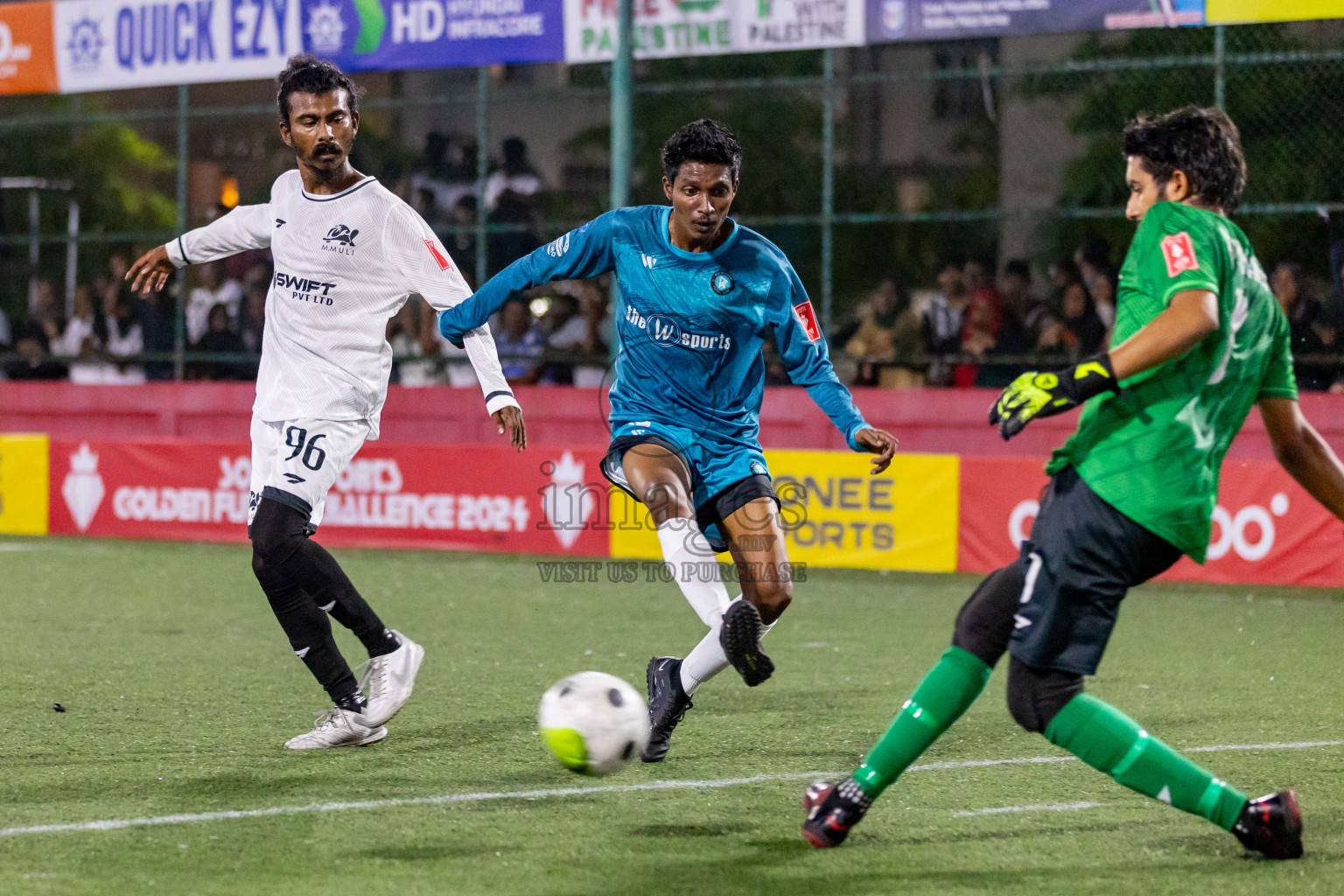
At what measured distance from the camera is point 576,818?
4883mm

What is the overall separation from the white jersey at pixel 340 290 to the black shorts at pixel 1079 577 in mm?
2300

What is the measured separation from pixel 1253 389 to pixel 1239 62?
10.1m

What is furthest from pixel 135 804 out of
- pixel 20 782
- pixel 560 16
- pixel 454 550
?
pixel 560 16

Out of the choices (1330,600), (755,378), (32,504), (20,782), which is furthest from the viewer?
(32,504)

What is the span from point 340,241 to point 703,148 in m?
1.41

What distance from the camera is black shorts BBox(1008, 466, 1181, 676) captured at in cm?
416

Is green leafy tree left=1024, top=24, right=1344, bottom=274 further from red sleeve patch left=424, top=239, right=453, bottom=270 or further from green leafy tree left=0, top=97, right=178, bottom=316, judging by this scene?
green leafy tree left=0, top=97, right=178, bottom=316

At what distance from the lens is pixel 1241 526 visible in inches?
425

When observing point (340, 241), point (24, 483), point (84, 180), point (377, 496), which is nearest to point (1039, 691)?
point (340, 241)

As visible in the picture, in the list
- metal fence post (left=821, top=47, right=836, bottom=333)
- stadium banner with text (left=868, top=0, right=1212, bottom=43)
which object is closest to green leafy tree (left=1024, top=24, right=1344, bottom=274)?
stadium banner with text (left=868, top=0, right=1212, bottom=43)

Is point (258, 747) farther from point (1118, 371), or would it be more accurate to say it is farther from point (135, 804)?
point (1118, 371)

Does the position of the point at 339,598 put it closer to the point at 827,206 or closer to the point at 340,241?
the point at 340,241

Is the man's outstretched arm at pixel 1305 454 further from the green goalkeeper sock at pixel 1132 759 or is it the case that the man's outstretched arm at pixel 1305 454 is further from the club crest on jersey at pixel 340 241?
the club crest on jersey at pixel 340 241

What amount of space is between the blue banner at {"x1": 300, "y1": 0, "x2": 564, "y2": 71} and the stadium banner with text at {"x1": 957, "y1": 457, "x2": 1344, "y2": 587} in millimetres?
6198
